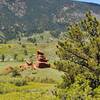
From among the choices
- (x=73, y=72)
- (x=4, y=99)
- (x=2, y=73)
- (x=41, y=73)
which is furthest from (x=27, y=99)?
(x=2, y=73)

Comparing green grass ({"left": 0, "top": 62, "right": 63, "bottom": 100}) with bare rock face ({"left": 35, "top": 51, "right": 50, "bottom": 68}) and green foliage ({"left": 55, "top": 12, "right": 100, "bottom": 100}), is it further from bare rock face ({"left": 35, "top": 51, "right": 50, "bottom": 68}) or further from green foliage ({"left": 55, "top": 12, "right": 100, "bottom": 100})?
green foliage ({"left": 55, "top": 12, "right": 100, "bottom": 100})

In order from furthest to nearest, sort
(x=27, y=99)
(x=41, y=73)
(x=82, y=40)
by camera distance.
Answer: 1. (x=41, y=73)
2. (x=27, y=99)
3. (x=82, y=40)

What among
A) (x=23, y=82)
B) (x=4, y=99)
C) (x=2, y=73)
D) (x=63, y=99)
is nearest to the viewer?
(x=63, y=99)

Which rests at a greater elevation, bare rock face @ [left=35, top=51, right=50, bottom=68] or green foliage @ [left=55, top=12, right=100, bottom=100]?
green foliage @ [left=55, top=12, right=100, bottom=100]

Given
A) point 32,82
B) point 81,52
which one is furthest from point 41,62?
point 81,52

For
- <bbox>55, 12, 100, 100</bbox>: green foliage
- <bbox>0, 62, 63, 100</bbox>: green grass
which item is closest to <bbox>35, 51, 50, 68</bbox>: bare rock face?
<bbox>0, 62, 63, 100</bbox>: green grass

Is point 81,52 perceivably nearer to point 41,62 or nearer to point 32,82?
point 32,82

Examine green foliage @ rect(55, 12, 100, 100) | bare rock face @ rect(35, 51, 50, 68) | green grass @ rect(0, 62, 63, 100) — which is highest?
green foliage @ rect(55, 12, 100, 100)

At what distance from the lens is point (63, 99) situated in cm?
4253

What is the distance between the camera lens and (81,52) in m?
51.1

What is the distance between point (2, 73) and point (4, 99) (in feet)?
227

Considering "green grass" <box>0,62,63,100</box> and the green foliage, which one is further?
"green grass" <box>0,62,63,100</box>

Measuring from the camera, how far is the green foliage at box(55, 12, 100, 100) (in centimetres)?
4962

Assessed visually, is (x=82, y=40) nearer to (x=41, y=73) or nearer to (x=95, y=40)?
(x=95, y=40)
